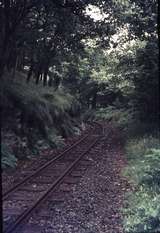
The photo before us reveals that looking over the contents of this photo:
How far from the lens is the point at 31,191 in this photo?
12.4 m

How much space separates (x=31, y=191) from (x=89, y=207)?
2.17 metres

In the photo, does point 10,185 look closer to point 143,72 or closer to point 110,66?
point 143,72

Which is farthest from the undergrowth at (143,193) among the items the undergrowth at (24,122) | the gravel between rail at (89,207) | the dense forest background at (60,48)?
the undergrowth at (24,122)

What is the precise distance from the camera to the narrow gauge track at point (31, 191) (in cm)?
956

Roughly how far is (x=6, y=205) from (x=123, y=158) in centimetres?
941

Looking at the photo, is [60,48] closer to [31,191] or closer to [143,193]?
[31,191]

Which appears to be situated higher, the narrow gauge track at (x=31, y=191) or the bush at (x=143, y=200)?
the bush at (x=143, y=200)

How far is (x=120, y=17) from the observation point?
22.6 metres

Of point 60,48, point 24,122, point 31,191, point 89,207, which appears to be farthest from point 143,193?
point 60,48

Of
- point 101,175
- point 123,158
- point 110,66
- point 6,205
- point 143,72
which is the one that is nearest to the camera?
point 6,205

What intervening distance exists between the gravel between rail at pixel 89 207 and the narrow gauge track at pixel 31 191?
0.96ft

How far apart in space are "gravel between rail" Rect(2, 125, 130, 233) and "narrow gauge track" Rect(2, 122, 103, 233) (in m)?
0.29

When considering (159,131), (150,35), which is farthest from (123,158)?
(150,35)

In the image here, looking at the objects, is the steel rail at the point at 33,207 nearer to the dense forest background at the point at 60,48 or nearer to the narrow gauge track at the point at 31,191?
the narrow gauge track at the point at 31,191
